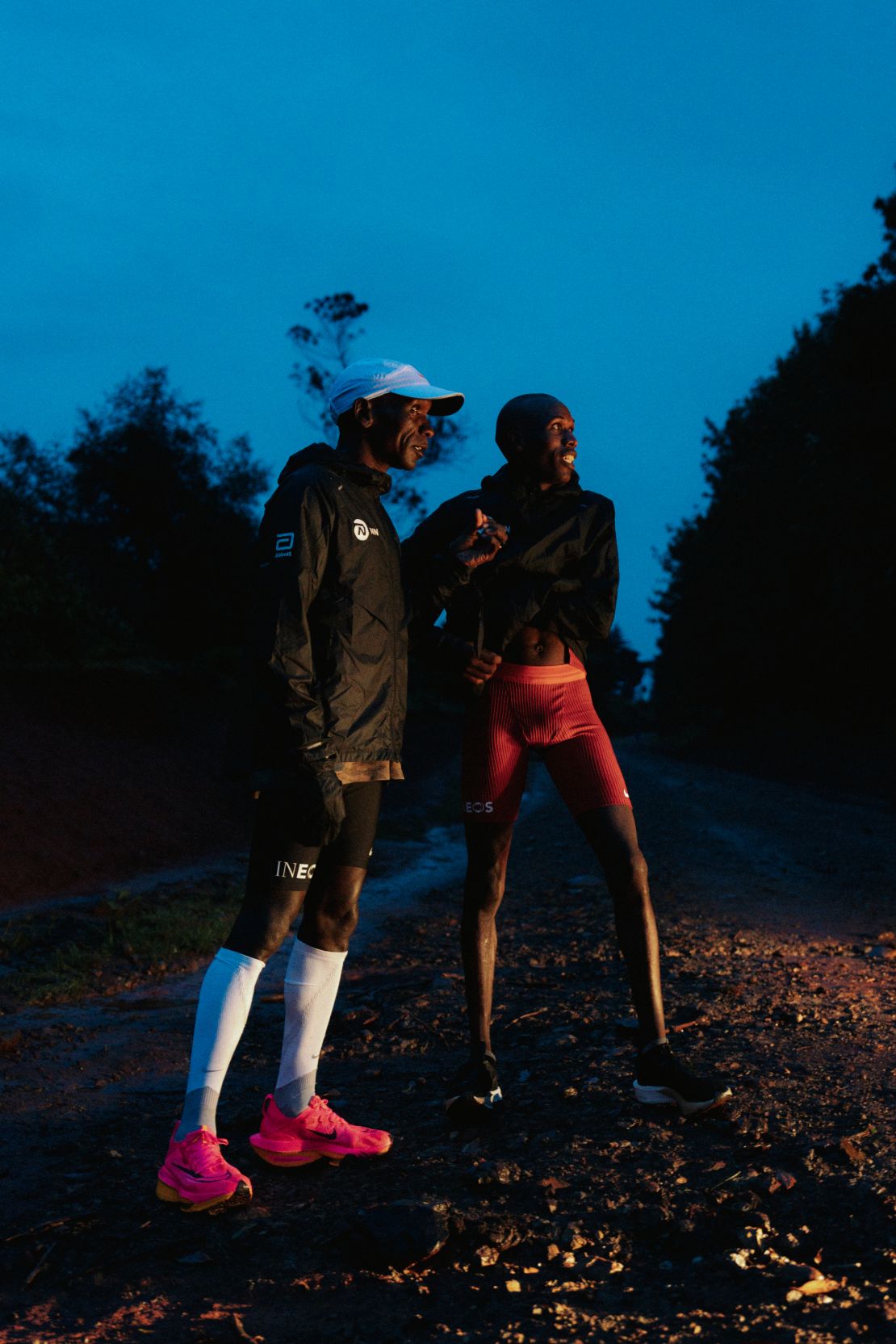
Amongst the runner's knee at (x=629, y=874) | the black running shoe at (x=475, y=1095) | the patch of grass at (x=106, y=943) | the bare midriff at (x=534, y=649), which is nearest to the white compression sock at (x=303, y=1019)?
the black running shoe at (x=475, y=1095)

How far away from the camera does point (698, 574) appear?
47.2 m

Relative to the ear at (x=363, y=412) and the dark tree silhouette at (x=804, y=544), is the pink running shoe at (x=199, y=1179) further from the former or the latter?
the dark tree silhouette at (x=804, y=544)

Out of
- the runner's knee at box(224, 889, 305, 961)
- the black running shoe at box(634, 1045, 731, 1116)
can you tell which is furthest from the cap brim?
the black running shoe at box(634, 1045, 731, 1116)

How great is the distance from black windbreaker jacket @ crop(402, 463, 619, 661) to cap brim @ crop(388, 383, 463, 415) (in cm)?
38

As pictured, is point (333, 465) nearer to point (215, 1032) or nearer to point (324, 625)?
point (324, 625)

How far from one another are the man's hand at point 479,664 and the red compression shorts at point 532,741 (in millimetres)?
117

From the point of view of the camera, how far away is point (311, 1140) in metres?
3.59

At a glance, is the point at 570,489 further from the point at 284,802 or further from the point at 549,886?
the point at 549,886

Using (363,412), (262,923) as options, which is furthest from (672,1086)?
(363,412)

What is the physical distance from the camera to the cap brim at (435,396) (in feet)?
11.9

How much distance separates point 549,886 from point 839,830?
17.8 feet

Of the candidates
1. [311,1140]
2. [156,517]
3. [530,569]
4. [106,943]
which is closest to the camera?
[311,1140]

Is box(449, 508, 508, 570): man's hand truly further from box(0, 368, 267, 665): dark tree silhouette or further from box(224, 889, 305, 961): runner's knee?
box(0, 368, 267, 665): dark tree silhouette

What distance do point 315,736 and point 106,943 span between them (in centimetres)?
499
